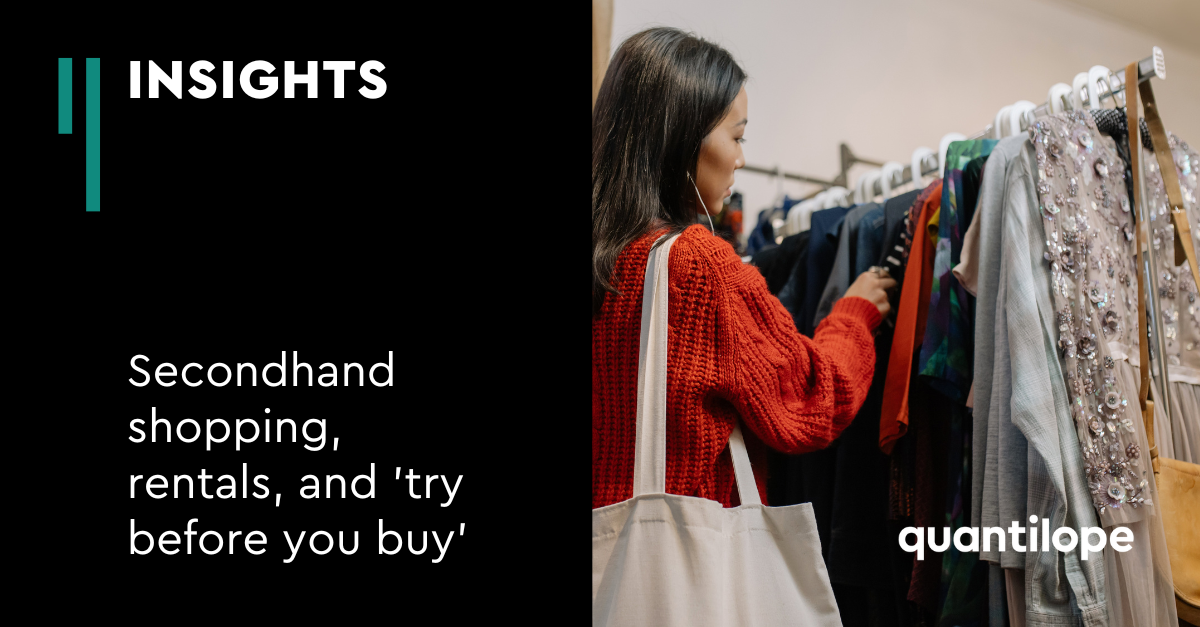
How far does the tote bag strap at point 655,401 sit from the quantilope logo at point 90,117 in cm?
65

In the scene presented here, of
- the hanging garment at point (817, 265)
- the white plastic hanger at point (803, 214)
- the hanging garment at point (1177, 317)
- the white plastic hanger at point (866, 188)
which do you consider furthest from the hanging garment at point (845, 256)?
the hanging garment at point (1177, 317)

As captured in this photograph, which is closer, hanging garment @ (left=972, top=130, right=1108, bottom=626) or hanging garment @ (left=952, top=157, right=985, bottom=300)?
hanging garment @ (left=972, top=130, right=1108, bottom=626)

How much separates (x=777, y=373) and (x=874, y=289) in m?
0.41

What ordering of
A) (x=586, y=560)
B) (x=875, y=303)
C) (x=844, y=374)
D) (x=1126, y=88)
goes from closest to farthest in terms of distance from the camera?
(x=586, y=560) < (x=844, y=374) < (x=1126, y=88) < (x=875, y=303)

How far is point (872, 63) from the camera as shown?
2936 mm

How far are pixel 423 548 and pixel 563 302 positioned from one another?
0.34 m

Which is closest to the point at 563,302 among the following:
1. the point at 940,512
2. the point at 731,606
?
the point at 731,606

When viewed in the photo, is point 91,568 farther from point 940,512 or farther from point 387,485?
point 940,512

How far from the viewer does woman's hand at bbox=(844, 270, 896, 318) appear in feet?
4.53

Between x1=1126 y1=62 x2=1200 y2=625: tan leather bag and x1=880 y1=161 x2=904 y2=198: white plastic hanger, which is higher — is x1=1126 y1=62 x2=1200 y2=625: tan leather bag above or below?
below

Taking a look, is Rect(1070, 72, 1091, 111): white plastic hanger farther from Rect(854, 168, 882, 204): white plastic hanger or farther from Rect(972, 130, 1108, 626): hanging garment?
Rect(854, 168, 882, 204): white plastic hanger

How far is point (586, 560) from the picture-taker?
101cm

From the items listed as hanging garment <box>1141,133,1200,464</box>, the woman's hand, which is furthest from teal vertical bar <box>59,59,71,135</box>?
hanging garment <box>1141,133,1200,464</box>

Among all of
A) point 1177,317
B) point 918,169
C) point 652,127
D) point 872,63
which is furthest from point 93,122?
point 872,63
